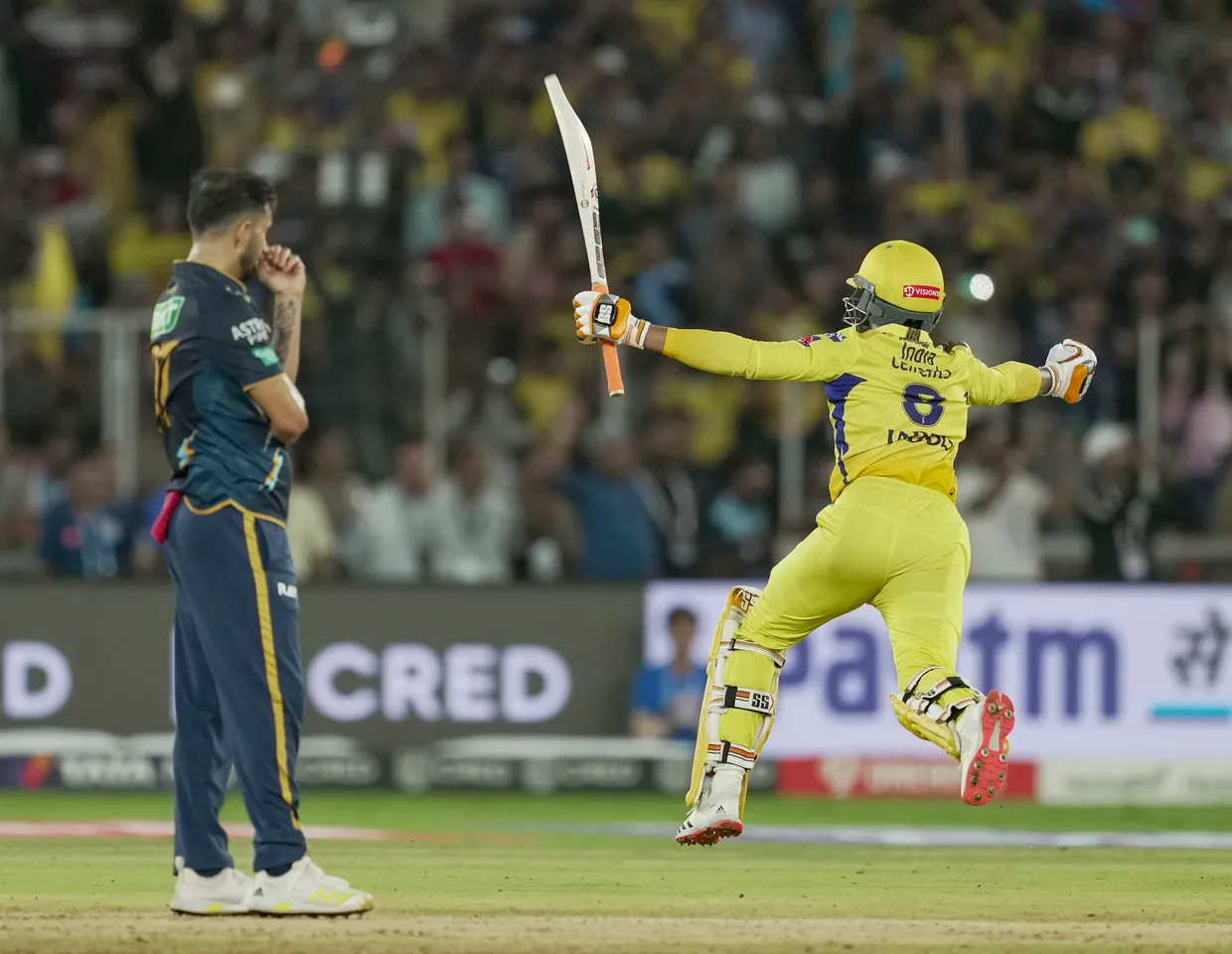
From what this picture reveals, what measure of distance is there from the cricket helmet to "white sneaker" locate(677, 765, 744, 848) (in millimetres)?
1950

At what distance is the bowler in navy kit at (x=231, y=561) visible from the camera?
25.1ft

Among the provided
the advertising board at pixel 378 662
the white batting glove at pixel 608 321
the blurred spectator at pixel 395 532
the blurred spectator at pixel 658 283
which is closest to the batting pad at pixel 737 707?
the white batting glove at pixel 608 321

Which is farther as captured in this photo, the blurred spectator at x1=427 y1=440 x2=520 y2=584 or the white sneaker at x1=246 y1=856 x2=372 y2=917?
the blurred spectator at x1=427 y1=440 x2=520 y2=584

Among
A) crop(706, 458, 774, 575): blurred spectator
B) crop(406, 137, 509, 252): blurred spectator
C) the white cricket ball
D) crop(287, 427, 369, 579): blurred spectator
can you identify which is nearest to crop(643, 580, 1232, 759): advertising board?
crop(706, 458, 774, 575): blurred spectator

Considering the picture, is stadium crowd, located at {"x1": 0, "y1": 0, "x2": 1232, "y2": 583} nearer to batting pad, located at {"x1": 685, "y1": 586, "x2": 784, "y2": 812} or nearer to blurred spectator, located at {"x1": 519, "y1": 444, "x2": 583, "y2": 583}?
blurred spectator, located at {"x1": 519, "y1": 444, "x2": 583, "y2": 583}

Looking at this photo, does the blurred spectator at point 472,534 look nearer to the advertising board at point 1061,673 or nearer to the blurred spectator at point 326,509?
the blurred spectator at point 326,509

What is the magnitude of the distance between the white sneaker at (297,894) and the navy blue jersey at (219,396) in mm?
1206

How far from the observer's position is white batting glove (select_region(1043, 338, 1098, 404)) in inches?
398

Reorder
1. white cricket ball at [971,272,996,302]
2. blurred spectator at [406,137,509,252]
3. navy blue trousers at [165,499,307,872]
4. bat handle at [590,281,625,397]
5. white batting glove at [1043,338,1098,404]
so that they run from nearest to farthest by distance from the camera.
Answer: navy blue trousers at [165,499,307,872] → bat handle at [590,281,625,397] → white cricket ball at [971,272,996,302] → white batting glove at [1043,338,1098,404] → blurred spectator at [406,137,509,252]

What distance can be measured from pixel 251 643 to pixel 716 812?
2.47 meters

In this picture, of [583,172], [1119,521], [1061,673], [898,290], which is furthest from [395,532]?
[898,290]

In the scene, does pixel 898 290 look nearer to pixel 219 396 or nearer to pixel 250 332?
pixel 250 332

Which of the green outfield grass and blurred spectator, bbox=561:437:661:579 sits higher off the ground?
blurred spectator, bbox=561:437:661:579

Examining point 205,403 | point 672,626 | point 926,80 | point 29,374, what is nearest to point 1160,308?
point 926,80
